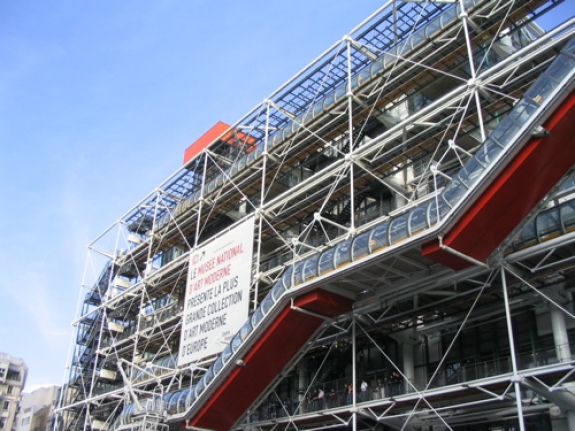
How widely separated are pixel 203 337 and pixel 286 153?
27.3ft

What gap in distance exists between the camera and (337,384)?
2248 centimetres

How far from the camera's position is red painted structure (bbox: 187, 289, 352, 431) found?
20.4m

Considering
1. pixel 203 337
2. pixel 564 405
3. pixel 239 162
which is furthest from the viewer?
pixel 239 162

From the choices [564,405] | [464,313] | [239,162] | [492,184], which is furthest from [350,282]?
[239,162]

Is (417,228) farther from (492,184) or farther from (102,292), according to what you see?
(102,292)

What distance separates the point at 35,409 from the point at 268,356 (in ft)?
223

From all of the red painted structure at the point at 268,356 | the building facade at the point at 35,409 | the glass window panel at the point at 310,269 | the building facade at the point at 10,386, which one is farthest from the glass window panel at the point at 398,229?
the building facade at the point at 10,386

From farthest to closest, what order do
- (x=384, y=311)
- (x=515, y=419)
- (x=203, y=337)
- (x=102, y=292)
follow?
(x=102, y=292) → (x=203, y=337) → (x=384, y=311) → (x=515, y=419)

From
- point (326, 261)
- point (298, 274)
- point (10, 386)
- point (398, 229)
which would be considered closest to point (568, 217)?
point (398, 229)

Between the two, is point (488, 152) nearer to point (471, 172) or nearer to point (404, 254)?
point (471, 172)

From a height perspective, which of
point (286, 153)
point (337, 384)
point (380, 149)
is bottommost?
point (337, 384)

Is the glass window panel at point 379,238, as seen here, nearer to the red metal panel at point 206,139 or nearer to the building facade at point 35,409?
the red metal panel at point 206,139

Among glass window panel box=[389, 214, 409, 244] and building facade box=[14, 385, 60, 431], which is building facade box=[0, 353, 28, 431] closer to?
building facade box=[14, 385, 60, 431]

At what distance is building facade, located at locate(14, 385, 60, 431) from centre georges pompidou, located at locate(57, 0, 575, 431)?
4901 cm
